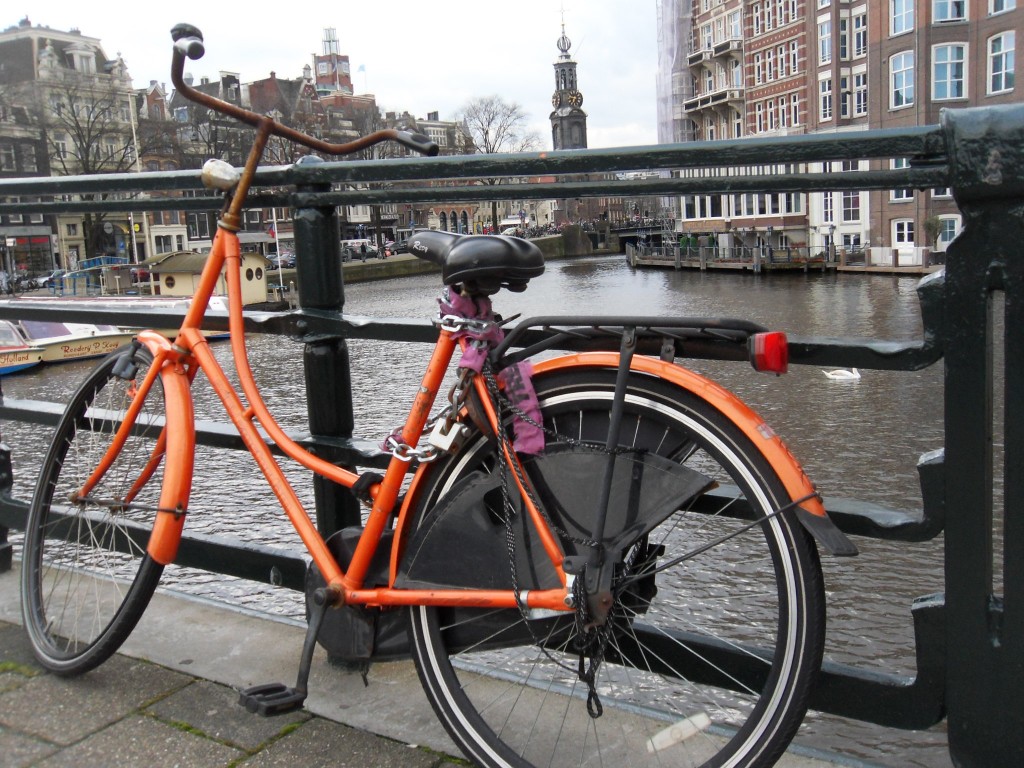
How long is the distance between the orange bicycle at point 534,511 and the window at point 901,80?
44881 mm

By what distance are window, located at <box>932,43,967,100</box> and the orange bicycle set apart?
4371 cm

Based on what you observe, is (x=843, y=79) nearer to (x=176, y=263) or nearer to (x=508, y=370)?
(x=176, y=263)

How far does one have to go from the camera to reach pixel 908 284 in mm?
33594

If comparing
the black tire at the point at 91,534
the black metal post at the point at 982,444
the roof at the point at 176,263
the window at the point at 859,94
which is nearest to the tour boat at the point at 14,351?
the roof at the point at 176,263

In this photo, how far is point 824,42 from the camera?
47969 millimetres

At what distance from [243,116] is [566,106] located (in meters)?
80.0

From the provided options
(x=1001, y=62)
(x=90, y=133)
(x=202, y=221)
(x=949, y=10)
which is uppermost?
(x=949, y=10)

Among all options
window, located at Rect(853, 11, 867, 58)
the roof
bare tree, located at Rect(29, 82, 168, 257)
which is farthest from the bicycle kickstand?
bare tree, located at Rect(29, 82, 168, 257)

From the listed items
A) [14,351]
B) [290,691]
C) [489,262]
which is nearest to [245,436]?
[290,691]

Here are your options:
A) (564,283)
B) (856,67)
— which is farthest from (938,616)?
(856,67)

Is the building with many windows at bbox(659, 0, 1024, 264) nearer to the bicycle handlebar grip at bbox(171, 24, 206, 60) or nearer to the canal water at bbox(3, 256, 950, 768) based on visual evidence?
the canal water at bbox(3, 256, 950, 768)

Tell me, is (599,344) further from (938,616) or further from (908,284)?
(908,284)

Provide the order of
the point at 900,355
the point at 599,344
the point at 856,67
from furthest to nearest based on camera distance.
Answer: the point at 856,67 < the point at 599,344 < the point at 900,355

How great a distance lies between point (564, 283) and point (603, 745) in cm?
3243
